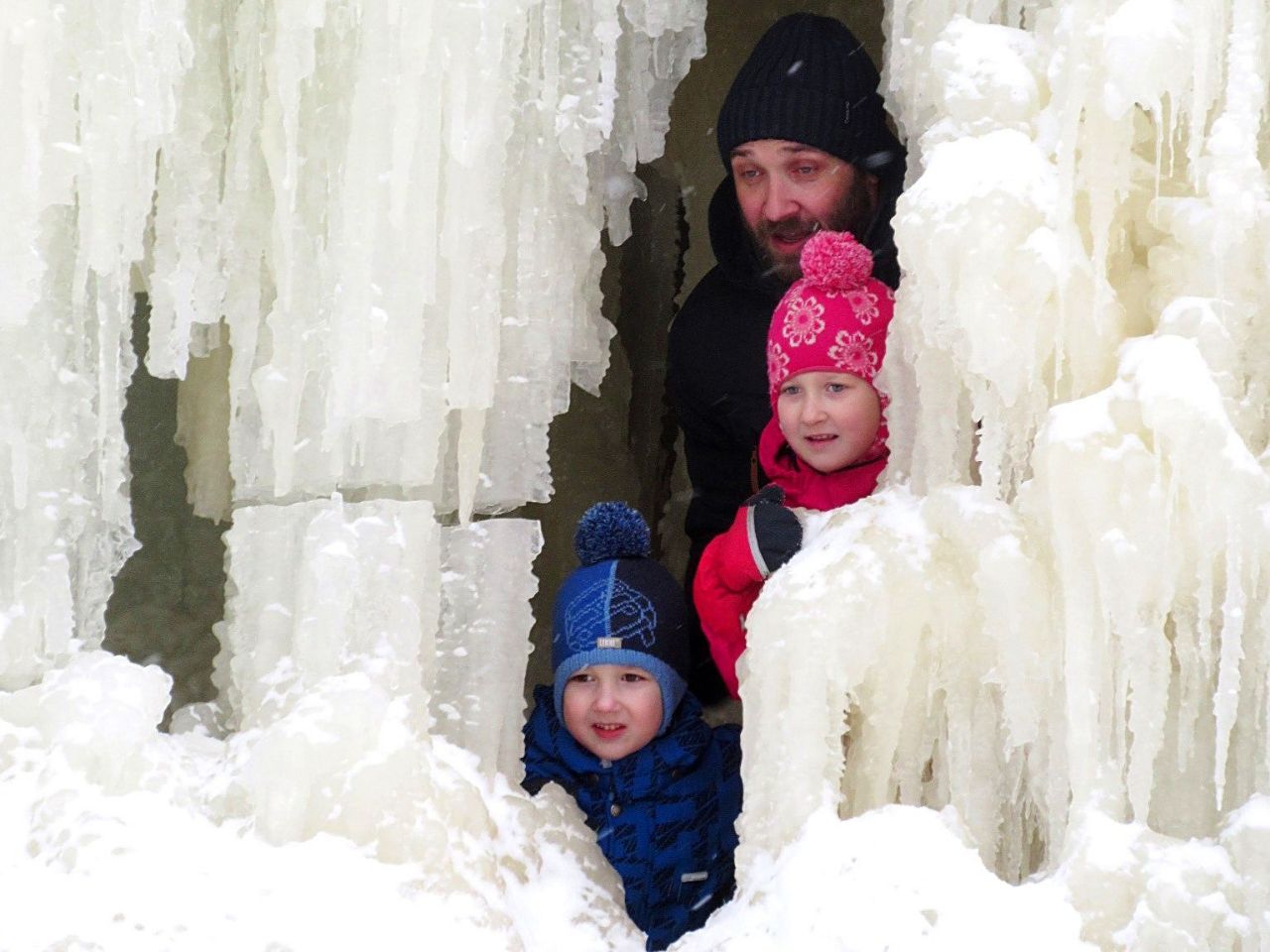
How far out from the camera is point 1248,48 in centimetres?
224

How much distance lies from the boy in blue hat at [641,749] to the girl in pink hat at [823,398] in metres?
0.14

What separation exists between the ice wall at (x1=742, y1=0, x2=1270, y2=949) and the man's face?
95 cm

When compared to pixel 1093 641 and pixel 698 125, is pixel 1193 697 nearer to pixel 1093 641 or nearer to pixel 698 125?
pixel 1093 641

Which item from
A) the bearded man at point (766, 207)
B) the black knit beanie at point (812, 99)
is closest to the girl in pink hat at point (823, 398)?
the bearded man at point (766, 207)

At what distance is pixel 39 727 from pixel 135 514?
1641mm

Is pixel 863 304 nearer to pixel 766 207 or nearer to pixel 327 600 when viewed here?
pixel 766 207

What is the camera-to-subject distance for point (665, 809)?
2.81 m

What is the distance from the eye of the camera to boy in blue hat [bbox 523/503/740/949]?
2.76 meters

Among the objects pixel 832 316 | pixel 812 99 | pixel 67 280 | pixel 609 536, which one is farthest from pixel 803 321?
pixel 67 280

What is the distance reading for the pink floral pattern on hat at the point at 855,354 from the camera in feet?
9.16

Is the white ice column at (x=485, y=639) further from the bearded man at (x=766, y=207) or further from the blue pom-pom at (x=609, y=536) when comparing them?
the bearded man at (x=766, y=207)

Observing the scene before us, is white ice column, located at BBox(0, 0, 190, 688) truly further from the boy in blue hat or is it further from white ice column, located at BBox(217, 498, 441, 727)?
the boy in blue hat

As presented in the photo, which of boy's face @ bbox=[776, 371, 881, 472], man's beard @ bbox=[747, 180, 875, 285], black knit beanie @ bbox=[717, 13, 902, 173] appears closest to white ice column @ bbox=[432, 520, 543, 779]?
boy's face @ bbox=[776, 371, 881, 472]

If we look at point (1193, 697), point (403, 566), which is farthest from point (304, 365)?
point (1193, 697)
